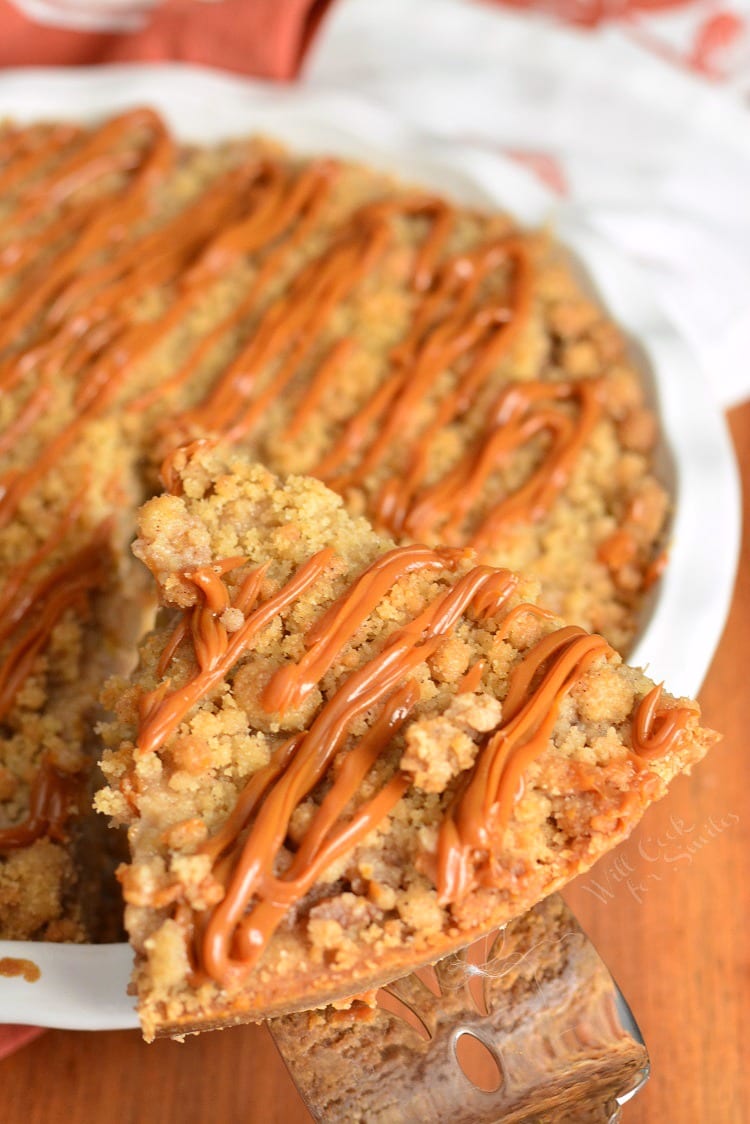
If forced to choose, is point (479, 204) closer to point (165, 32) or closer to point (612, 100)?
point (612, 100)

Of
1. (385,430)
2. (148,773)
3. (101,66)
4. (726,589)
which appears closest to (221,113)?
(101,66)

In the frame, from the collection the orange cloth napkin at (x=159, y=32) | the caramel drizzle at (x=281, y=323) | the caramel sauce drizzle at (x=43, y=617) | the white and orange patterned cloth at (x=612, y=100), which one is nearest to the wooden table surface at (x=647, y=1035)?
the caramel sauce drizzle at (x=43, y=617)

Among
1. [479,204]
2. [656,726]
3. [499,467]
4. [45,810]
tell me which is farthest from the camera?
[479,204]

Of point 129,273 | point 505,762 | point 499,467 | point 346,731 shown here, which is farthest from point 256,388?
point 505,762

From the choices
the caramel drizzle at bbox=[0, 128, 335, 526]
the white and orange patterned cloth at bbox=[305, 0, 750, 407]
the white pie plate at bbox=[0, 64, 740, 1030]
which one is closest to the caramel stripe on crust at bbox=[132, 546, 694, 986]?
the white pie plate at bbox=[0, 64, 740, 1030]

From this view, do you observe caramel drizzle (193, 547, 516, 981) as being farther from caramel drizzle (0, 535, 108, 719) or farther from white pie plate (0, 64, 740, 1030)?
caramel drizzle (0, 535, 108, 719)

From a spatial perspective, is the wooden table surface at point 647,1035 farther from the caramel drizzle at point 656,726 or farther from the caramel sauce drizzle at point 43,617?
the caramel sauce drizzle at point 43,617

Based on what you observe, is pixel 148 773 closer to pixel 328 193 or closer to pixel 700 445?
pixel 700 445
